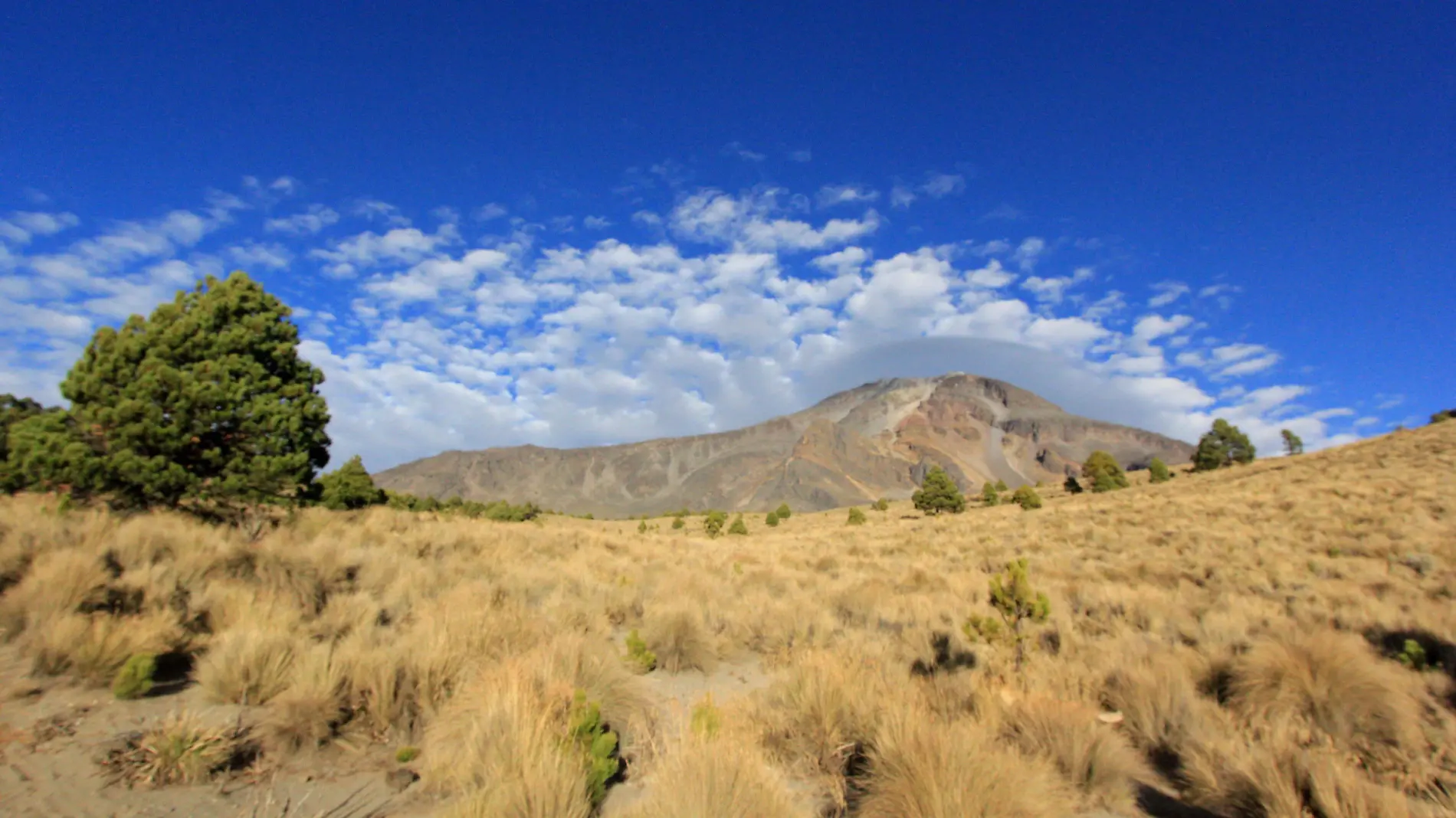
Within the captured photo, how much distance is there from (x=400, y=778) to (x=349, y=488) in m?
23.0

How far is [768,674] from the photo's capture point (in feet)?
25.6

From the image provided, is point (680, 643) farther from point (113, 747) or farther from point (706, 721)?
point (113, 747)

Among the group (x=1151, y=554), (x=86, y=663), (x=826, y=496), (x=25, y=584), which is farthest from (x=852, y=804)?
(x=826, y=496)

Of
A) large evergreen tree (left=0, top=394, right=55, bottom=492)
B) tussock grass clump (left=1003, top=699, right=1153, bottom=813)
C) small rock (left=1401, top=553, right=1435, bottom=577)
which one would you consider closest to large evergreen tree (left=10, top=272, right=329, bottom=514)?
large evergreen tree (left=0, top=394, right=55, bottom=492)

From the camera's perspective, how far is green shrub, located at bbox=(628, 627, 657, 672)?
290 inches

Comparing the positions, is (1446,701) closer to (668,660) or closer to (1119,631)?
(1119,631)

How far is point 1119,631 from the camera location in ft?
29.0

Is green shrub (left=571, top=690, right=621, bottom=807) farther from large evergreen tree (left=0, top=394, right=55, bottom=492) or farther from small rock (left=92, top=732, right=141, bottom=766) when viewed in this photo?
large evergreen tree (left=0, top=394, right=55, bottom=492)

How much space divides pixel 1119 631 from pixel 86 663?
11.9 metres

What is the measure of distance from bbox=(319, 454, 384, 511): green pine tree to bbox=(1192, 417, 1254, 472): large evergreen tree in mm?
65741

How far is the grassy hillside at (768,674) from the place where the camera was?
3.79 metres

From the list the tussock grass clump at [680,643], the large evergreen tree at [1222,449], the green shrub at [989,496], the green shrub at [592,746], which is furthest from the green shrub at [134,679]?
the large evergreen tree at [1222,449]

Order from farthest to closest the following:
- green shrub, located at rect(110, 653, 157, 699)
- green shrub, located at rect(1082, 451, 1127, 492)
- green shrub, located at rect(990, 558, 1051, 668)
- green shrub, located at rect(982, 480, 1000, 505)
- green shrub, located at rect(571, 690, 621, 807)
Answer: green shrub, located at rect(982, 480, 1000, 505) < green shrub, located at rect(1082, 451, 1127, 492) < green shrub, located at rect(990, 558, 1051, 668) < green shrub, located at rect(110, 653, 157, 699) < green shrub, located at rect(571, 690, 621, 807)

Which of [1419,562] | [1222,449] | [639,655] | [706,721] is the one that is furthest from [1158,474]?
[706,721]
